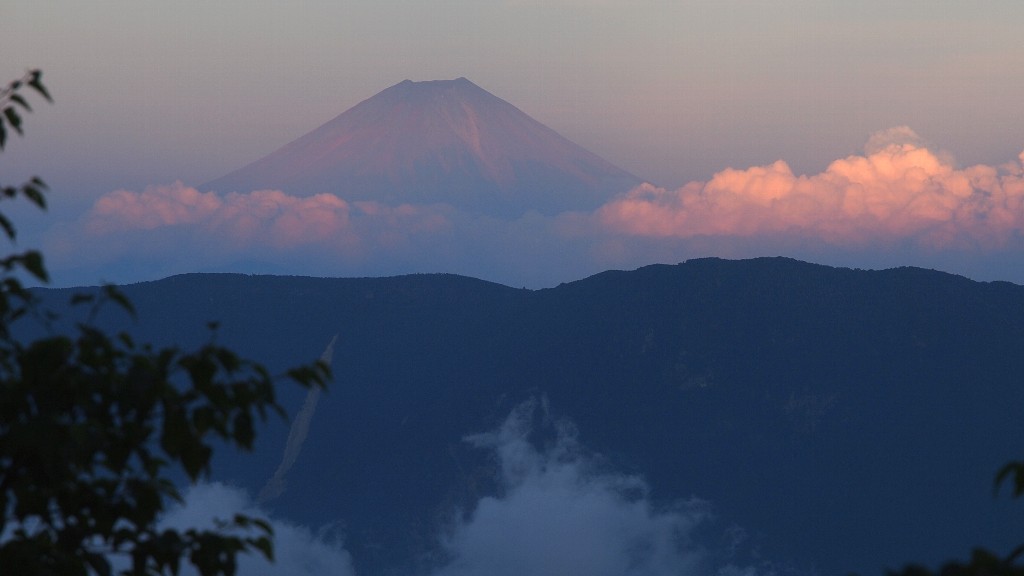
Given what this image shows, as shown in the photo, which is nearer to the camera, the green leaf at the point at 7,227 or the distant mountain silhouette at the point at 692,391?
the green leaf at the point at 7,227

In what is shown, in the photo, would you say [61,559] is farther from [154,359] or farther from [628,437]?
[628,437]

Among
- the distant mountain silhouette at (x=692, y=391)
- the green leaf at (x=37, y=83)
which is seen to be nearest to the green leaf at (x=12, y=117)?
the green leaf at (x=37, y=83)

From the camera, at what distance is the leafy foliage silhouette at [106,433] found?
21.2ft

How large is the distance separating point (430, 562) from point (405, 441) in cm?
1411

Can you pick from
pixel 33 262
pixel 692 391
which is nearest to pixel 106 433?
pixel 33 262

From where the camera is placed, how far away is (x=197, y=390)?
21.5 ft

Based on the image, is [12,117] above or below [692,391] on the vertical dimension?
above

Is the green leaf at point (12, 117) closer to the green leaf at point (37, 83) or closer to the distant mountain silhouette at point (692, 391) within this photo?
the green leaf at point (37, 83)

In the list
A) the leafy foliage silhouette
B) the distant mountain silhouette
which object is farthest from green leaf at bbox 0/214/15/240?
the distant mountain silhouette

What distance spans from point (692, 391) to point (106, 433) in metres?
140

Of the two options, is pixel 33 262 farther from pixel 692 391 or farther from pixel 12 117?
pixel 692 391

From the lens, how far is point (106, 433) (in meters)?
6.70

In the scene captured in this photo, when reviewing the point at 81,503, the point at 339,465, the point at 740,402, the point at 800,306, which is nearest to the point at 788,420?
the point at 740,402

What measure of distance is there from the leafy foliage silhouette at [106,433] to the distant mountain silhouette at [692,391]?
124 meters
